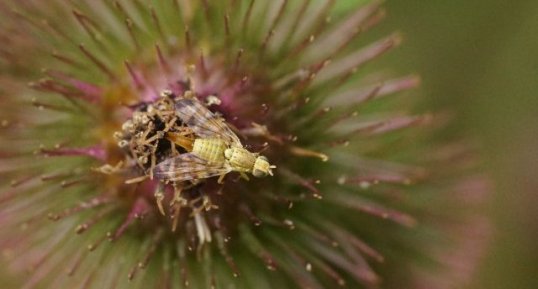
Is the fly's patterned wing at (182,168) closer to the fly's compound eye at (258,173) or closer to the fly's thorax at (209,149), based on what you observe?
the fly's thorax at (209,149)

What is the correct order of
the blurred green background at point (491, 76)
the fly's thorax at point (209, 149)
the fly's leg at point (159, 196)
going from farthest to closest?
the blurred green background at point (491, 76), the fly's leg at point (159, 196), the fly's thorax at point (209, 149)

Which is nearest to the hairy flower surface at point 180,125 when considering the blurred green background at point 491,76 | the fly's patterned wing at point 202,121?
the fly's patterned wing at point 202,121

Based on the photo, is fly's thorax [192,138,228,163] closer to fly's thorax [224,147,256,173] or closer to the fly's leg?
fly's thorax [224,147,256,173]

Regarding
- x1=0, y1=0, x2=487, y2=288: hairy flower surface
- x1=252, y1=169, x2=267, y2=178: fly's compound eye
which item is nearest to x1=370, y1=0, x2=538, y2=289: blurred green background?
x1=0, y1=0, x2=487, y2=288: hairy flower surface

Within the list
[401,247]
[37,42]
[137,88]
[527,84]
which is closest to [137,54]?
[137,88]

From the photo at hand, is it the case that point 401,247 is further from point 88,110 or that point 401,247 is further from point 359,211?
point 88,110
